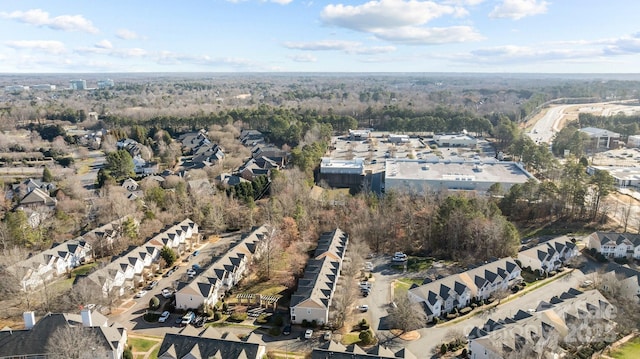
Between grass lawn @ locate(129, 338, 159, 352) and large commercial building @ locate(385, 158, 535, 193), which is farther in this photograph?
large commercial building @ locate(385, 158, 535, 193)

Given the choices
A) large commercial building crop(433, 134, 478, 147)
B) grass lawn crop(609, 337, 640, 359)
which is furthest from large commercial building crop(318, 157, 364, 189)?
grass lawn crop(609, 337, 640, 359)

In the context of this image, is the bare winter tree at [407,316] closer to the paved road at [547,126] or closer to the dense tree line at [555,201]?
the dense tree line at [555,201]

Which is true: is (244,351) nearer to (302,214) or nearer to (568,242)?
(302,214)

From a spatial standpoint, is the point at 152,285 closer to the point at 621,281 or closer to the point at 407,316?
the point at 407,316

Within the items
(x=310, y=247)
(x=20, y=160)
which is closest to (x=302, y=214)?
(x=310, y=247)

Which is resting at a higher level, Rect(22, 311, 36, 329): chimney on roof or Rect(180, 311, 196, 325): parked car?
Rect(22, 311, 36, 329): chimney on roof

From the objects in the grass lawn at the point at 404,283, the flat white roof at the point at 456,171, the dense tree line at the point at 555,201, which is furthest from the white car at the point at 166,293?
the dense tree line at the point at 555,201

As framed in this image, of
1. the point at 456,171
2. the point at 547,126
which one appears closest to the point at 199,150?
the point at 456,171

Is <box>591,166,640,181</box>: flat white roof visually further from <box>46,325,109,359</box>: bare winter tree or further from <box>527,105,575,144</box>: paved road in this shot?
<box>46,325,109,359</box>: bare winter tree
